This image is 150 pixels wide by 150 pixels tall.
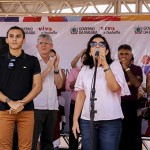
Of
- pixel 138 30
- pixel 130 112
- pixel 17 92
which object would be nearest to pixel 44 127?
pixel 130 112

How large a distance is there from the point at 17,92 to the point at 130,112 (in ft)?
5.64

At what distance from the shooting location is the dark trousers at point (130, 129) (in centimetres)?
486

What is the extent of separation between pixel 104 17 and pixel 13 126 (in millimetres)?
2671

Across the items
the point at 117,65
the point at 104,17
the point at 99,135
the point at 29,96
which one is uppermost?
the point at 104,17

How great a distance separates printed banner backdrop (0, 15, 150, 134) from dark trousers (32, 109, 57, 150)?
1.27 m

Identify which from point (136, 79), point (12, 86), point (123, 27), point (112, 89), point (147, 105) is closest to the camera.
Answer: point (112, 89)

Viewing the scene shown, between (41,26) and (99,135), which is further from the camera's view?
(41,26)

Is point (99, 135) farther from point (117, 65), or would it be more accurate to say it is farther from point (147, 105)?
point (147, 105)

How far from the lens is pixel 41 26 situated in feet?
19.6

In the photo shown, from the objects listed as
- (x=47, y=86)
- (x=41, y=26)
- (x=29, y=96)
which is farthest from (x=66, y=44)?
(x=29, y=96)

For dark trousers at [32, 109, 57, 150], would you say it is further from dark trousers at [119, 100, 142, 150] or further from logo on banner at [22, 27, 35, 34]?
logo on banner at [22, 27, 35, 34]

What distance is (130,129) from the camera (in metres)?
4.95

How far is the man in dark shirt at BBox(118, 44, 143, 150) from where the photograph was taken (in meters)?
4.81

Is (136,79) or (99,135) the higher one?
(136,79)
